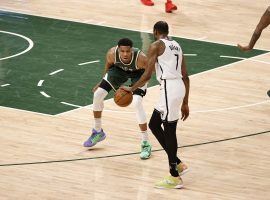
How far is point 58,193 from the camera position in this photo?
37.4ft

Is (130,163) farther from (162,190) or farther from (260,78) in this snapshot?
(260,78)

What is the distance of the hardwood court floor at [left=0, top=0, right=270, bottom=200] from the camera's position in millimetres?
11641

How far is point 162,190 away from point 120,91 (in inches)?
62.8

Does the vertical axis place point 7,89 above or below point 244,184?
below

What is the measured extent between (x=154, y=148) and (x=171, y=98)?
6.95 feet

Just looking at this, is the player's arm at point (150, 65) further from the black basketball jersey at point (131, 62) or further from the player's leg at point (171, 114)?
the black basketball jersey at point (131, 62)

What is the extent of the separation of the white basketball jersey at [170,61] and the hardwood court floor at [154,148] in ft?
5.25

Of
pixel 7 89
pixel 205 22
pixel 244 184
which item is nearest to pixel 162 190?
pixel 244 184

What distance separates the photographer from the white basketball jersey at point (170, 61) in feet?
37.5

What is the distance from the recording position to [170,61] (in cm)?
1143

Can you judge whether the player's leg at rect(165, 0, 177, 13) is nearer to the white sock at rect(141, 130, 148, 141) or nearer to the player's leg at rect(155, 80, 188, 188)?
the white sock at rect(141, 130, 148, 141)

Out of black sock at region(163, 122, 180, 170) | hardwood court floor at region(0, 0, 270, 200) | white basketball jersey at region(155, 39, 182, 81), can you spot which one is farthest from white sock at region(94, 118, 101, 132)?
white basketball jersey at region(155, 39, 182, 81)

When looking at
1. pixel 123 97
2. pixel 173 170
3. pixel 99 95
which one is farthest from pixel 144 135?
pixel 173 170

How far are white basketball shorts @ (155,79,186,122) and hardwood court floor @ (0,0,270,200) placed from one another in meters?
1.06
